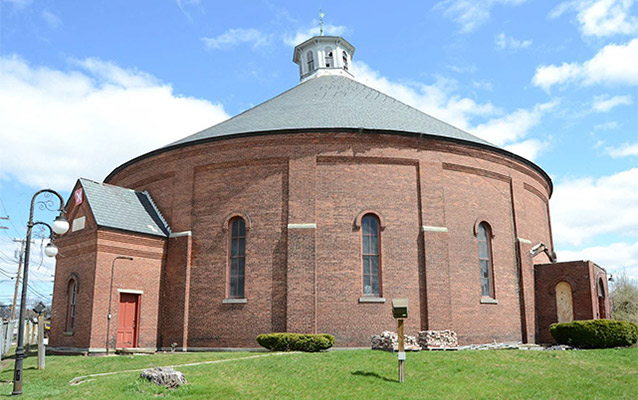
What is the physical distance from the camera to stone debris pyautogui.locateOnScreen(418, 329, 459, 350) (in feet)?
65.8

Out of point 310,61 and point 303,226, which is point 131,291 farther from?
point 310,61

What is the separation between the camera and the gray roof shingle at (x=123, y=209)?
2323 centimetres

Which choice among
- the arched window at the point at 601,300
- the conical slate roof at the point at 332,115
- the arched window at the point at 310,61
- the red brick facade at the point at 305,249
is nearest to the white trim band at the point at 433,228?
the red brick facade at the point at 305,249

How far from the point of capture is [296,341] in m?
19.8

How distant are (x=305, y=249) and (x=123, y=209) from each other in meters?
8.63

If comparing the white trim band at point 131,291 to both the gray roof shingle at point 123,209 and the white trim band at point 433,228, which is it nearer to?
the gray roof shingle at point 123,209

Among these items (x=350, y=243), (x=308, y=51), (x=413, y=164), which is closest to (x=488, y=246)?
(x=413, y=164)

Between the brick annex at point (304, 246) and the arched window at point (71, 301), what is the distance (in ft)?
0.17

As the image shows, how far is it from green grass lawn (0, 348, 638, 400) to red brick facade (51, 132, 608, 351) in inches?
148

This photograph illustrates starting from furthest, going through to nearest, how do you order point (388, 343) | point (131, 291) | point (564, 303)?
point (564, 303) → point (131, 291) → point (388, 343)

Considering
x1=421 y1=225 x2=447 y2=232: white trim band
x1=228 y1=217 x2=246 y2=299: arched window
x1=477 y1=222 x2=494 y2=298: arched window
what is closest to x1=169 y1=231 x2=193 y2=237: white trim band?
x1=228 y1=217 x2=246 y2=299: arched window

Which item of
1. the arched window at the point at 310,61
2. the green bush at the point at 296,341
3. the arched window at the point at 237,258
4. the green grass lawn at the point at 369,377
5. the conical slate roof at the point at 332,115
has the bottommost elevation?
the green grass lawn at the point at 369,377

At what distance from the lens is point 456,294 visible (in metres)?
23.1

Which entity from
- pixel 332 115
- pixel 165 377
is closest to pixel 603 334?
pixel 332 115
